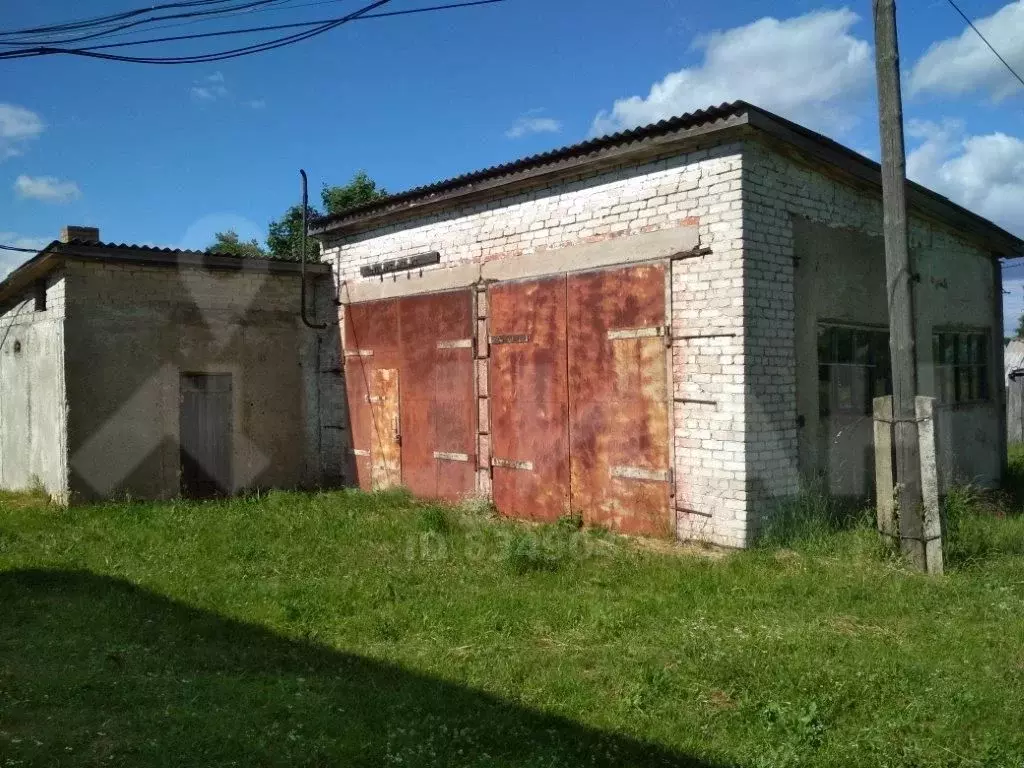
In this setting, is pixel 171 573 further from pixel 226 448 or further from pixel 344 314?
pixel 344 314

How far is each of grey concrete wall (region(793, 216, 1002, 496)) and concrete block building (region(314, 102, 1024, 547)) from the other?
0.03 m

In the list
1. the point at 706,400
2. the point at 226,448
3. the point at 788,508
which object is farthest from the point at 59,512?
the point at 788,508

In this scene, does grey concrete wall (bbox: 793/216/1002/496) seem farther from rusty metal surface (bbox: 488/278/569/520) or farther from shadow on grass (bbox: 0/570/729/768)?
shadow on grass (bbox: 0/570/729/768)

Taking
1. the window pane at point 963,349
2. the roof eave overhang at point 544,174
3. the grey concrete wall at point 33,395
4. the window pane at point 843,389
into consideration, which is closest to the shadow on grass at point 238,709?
the roof eave overhang at point 544,174

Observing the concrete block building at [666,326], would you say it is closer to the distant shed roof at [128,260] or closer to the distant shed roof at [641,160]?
the distant shed roof at [641,160]

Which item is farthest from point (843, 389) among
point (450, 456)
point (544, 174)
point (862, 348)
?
point (450, 456)

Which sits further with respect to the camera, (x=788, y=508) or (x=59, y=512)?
(x=59, y=512)

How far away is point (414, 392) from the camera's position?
1107 centimetres

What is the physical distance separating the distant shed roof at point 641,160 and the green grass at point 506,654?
12.4 feet

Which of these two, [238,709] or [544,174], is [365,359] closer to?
[544,174]

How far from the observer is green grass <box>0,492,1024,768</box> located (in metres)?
3.78

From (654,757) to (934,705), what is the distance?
1.56 m

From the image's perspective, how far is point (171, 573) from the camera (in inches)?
281

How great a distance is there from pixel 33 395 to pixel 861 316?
10.9 meters
